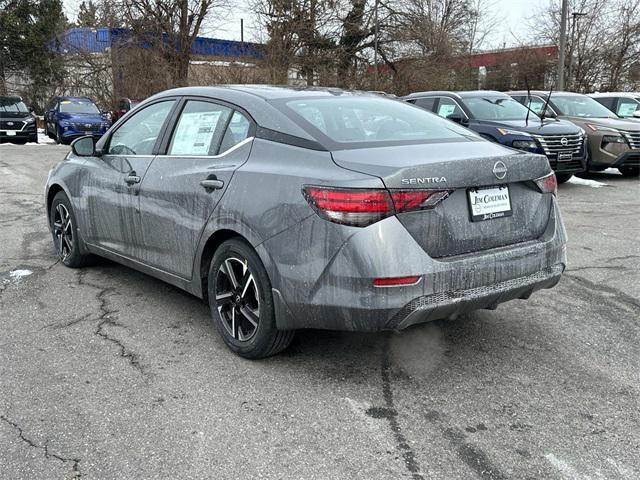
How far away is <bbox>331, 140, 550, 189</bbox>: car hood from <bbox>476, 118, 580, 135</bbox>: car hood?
7.31 meters

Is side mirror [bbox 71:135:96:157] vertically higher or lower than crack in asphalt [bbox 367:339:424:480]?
higher

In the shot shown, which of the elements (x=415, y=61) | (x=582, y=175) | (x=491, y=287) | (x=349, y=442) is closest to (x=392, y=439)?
(x=349, y=442)

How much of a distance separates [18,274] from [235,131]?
2.84 m

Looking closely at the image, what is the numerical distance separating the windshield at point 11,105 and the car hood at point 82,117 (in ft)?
5.01

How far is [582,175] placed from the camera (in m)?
13.2

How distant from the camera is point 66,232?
5.73 metres

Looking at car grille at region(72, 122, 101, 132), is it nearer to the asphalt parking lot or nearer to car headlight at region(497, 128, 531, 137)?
car headlight at region(497, 128, 531, 137)

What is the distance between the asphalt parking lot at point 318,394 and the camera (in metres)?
2.71

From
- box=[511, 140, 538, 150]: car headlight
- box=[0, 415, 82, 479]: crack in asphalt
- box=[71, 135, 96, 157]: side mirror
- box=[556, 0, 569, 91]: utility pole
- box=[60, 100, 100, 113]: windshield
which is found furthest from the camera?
box=[556, 0, 569, 91]: utility pole

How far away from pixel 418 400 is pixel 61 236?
13.0ft

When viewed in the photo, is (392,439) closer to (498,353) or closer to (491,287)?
(491,287)

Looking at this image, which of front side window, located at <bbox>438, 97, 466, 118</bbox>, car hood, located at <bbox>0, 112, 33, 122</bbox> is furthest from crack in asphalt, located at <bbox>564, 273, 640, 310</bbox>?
car hood, located at <bbox>0, 112, 33, 122</bbox>

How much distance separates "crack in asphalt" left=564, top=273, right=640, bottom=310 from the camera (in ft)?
15.8

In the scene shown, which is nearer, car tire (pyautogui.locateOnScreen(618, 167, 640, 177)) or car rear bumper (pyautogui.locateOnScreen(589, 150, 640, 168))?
car rear bumper (pyautogui.locateOnScreen(589, 150, 640, 168))
